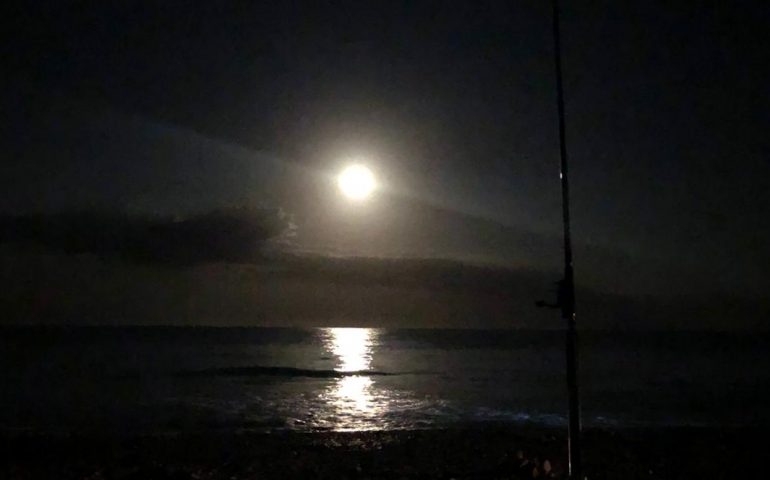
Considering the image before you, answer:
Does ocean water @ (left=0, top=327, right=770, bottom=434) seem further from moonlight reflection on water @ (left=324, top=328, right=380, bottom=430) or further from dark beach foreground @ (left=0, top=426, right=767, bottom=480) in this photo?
dark beach foreground @ (left=0, top=426, right=767, bottom=480)

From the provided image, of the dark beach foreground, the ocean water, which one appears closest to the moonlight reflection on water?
the ocean water

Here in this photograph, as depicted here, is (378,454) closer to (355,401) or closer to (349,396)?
(355,401)

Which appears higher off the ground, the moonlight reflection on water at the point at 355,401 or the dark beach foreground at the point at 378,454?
the dark beach foreground at the point at 378,454

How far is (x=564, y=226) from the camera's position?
925 centimetres

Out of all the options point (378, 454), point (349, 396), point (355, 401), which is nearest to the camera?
point (378, 454)

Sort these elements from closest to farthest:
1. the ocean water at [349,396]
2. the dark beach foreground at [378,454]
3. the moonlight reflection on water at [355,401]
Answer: the dark beach foreground at [378,454] → the moonlight reflection on water at [355,401] → the ocean water at [349,396]

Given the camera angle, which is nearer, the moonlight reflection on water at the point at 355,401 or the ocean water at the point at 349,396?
the moonlight reflection on water at the point at 355,401

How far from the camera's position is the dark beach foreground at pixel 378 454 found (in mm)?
12914

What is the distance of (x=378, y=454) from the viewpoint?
602 inches

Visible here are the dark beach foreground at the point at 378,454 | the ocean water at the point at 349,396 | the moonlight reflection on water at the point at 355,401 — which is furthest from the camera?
the ocean water at the point at 349,396

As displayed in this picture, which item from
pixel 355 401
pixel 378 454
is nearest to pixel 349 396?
Answer: pixel 355 401

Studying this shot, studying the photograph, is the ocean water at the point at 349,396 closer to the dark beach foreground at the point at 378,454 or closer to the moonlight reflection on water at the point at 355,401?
the moonlight reflection on water at the point at 355,401

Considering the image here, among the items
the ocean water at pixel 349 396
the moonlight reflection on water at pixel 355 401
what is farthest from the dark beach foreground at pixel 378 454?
the moonlight reflection on water at pixel 355 401

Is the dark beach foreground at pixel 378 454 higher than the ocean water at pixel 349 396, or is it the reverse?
the dark beach foreground at pixel 378 454
